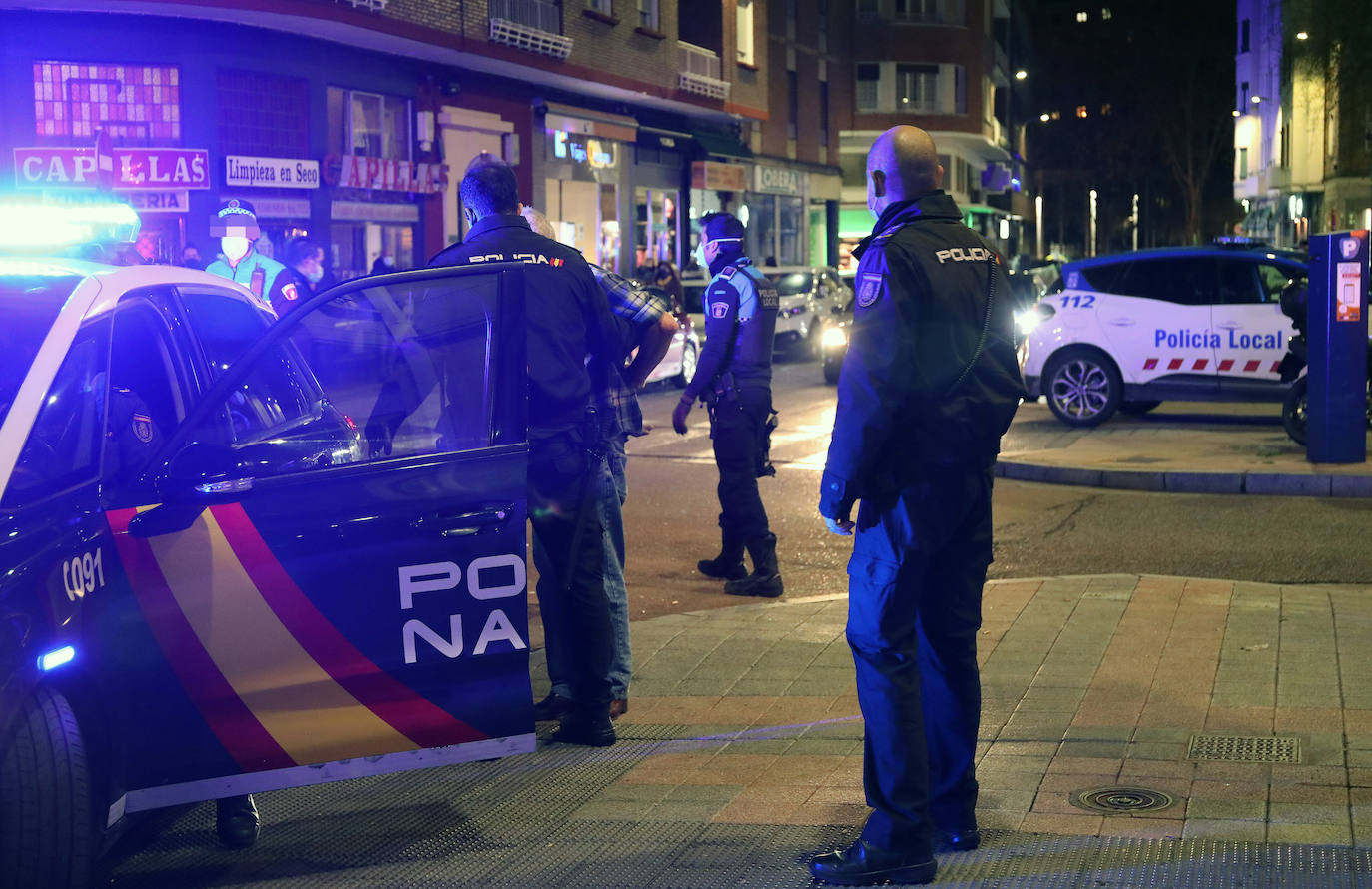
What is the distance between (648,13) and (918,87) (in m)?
28.1

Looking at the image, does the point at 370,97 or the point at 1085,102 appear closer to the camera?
the point at 370,97

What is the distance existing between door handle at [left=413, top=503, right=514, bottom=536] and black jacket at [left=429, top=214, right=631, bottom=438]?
1159 millimetres

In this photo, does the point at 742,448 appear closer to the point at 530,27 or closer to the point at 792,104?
the point at 530,27

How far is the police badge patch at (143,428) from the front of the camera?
470 centimetres

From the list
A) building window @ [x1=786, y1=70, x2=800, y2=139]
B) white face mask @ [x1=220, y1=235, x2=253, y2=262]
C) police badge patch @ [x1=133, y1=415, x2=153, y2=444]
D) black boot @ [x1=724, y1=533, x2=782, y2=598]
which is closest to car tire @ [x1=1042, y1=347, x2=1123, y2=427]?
black boot @ [x1=724, y1=533, x2=782, y2=598]

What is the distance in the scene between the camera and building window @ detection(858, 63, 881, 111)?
183 ft

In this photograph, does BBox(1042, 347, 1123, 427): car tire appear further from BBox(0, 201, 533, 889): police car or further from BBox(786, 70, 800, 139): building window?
BBox(786, 70, 800, 139): building window

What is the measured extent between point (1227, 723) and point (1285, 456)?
305 inches

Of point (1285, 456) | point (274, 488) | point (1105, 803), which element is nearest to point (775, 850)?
point (1105, 803)

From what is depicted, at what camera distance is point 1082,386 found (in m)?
15.4

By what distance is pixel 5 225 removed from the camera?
5.21 meters

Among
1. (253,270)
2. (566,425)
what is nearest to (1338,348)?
(253,270)

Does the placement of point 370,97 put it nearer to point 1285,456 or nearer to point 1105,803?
point 1285,456

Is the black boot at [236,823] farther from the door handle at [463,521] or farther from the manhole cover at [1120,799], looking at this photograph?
the manhole cover at [1120,799]
